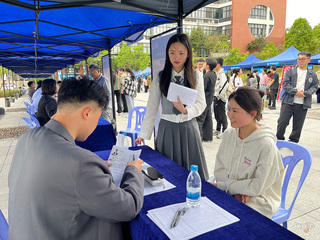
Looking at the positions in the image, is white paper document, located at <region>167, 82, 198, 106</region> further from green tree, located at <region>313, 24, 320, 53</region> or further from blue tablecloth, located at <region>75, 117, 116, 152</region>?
green tree, located at <region>313, 24, 320, 53</region>

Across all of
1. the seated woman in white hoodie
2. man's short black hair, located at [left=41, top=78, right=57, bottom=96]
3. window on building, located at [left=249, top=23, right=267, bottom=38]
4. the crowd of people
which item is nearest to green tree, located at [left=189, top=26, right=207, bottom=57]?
window on building, located at [left=249, top=23, right=267, bottom=38]

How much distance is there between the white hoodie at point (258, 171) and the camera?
5.08 feet

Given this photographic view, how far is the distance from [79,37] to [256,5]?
55.1 meters

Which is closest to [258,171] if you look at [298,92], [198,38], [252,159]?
[252,159]

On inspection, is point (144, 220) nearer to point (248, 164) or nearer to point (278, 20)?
point (248, 164)

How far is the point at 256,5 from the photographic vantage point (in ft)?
166

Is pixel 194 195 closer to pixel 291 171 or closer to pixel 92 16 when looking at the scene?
pixel 291 171

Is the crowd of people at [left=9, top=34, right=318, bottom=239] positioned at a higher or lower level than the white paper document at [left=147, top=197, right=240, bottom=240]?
higher

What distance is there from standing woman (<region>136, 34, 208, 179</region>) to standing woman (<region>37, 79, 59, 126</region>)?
2.46 metres

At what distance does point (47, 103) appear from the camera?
13.5 ft

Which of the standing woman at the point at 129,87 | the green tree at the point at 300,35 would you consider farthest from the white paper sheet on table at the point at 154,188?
the green tree at the point at 300,35

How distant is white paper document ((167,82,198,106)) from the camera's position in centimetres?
203

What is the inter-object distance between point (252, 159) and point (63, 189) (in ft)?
4.02

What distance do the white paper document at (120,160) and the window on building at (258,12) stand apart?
58884mm
